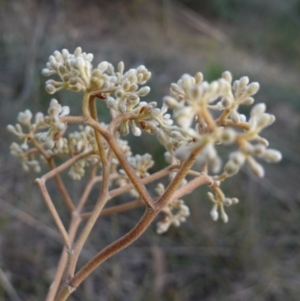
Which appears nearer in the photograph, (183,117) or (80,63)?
(183,117)

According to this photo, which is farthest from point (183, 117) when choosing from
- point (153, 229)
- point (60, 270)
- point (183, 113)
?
point (153, 229)

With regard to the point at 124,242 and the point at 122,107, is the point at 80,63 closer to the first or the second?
the point at 122,107

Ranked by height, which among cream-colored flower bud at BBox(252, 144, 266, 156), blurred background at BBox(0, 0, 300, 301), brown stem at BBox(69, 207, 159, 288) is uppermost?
cream-colored flower bud at BBox(252, 144, 266, 156)

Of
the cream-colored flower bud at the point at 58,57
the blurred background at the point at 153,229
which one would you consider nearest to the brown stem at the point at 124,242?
the cream-colored flower bud at the point at 58,57

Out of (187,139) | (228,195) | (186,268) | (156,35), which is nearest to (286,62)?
(156,35)

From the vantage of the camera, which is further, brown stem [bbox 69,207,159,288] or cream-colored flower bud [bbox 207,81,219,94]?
brown stem [bbox 69,207,159,288]

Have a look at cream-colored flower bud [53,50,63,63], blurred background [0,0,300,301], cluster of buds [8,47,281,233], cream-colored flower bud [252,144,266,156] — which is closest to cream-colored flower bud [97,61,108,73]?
cluster of buds [8,47,281,233]

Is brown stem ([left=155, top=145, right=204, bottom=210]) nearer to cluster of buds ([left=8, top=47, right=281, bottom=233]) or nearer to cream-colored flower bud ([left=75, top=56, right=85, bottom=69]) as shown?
cluster of buds ([left=8, top=47, right=281, bottom=233])

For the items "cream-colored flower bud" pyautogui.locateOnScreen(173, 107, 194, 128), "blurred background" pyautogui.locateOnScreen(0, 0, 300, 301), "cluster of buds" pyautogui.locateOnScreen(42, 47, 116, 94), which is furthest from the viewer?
"blurred background" pyautogui.locateOnScreen(0, 0, 300, 301)

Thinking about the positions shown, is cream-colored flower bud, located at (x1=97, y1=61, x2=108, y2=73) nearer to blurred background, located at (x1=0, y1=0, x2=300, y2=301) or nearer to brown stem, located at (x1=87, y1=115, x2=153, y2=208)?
brown stem, located at (x1=87, y1=115, x2=153, y2=208)

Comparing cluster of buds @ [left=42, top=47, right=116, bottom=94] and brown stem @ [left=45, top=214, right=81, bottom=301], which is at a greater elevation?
cluster of buds @ [left=42, top=47, right=116, bottom=94]

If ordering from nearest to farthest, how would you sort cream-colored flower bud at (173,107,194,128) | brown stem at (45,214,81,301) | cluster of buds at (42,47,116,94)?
cream-colored flower bud at (173,107,194,128) < cluster of buds at (42,47,116,94) < brown stem at (45,214,81,301)
